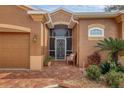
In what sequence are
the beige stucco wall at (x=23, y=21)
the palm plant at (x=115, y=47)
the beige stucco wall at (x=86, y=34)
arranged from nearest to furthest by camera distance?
the palm plant at (x=115, y=47) < the beige stucco wall at (x=23, y=21) < the beige stucco wall at (x=86, y=34)

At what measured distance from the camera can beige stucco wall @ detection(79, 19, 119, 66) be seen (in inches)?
664

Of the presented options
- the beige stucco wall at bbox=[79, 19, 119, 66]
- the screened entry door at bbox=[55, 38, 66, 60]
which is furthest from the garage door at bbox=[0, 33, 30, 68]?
the screened entry door at bbox=[55, 38, 66, 60]

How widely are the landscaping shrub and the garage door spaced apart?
15.6ft

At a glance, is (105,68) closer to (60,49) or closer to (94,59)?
(94,59)

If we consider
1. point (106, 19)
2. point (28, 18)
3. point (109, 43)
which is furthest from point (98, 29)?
point (28, 18)

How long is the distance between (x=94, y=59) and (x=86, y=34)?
2.07 m

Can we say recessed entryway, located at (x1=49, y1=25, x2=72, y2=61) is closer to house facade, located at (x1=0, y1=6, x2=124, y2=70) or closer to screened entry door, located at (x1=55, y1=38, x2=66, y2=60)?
screened entry door, located at (x1=55, y1=38, x2=66, y2=60)

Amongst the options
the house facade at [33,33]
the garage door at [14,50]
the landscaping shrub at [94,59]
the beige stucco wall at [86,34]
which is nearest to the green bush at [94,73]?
the house facade at [33,33]

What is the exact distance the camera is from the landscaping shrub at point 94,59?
54.1ft

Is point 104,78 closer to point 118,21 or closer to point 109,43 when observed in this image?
point 109,43

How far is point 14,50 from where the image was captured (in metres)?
15.0

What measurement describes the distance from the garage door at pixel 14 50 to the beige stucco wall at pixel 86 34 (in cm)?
447

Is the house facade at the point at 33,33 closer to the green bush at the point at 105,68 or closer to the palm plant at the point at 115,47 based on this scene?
the palm plant at the point at 115,47

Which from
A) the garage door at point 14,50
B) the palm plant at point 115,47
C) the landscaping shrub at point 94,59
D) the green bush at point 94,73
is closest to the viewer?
the green bush at point 94,73
